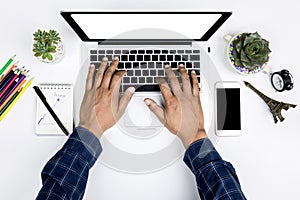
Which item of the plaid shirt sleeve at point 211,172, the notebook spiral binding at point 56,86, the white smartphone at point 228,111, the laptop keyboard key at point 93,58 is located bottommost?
the plaid shirt sleeve at point 211,172

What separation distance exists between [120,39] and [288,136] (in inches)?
24.0

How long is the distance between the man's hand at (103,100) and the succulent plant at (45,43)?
0.13 m

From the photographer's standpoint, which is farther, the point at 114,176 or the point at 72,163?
the point at 114,176

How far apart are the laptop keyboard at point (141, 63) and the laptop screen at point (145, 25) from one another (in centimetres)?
4

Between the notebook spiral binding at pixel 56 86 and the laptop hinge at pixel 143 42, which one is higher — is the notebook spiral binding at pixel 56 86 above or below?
below

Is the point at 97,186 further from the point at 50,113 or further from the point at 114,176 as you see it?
the point at 50,113

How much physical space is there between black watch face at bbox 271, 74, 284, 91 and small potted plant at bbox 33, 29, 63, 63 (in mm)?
676

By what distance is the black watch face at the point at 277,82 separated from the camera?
105 centimetres

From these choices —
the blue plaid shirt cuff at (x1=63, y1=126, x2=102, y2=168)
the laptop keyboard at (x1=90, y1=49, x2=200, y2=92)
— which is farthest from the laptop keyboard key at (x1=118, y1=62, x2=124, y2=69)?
the blue plaid shirt cuff at (x1=63, y1=126, x2=102, y2=168)

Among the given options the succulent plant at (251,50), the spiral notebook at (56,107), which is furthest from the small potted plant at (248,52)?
the spiral notebook at (56,107)

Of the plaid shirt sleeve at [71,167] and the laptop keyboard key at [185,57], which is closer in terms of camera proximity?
the plaid shirt sleeve at [71,167]

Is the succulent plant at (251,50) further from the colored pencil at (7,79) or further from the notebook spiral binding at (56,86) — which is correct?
the colored pencil at (7,79)

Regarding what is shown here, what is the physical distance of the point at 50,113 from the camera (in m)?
1.01

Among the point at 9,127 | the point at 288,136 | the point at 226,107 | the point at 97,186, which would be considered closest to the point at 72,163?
the point at 97,186
